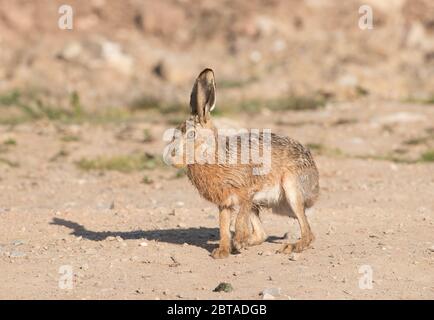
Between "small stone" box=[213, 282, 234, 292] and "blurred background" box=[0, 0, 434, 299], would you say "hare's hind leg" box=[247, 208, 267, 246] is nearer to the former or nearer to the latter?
"blurred background" box=[0, 0, 434, 299]

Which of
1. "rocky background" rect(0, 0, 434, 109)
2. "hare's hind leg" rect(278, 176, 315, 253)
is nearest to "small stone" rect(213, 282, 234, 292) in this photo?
"hare's hind leg" rect(278, 176, 315, 253)

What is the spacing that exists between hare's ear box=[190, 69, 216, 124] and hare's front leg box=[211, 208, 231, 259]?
748 millimetres

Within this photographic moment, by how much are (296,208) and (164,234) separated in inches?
49.4

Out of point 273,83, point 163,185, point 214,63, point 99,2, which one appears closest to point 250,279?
point 163,185

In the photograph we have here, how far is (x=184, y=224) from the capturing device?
25.4ft

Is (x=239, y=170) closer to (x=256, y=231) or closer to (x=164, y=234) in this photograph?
(x=256, y=231)

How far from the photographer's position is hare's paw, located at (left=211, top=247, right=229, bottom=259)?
6.52m

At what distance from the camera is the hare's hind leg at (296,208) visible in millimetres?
6664

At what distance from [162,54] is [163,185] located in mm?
8536

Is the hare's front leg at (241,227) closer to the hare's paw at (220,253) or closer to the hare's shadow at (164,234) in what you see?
the hare's paw at (220,253)

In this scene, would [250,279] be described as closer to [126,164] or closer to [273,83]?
[126,164]

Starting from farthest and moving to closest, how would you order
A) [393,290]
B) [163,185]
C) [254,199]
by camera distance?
[163,185] < [254,199] < [393,290]

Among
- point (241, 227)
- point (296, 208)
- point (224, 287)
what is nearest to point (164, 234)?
point (241, 227)
